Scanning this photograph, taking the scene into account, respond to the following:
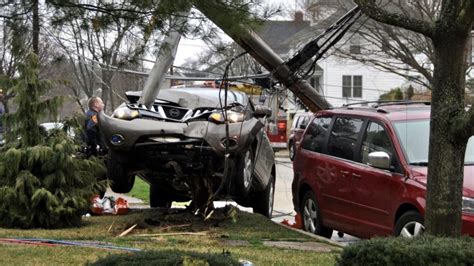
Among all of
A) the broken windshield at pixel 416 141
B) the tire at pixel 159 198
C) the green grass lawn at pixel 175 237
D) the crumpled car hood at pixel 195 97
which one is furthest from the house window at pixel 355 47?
the broken windshield at pixel 416 141

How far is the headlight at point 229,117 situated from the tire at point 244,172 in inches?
15.4

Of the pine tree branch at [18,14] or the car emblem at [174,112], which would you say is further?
the car emblem at [174,112]

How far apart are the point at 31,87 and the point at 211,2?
14.7ft

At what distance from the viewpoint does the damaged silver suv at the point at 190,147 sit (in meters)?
8.27

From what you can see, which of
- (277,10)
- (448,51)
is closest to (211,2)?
(277,10)

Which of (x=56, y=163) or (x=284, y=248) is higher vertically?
(x=56, y=163)

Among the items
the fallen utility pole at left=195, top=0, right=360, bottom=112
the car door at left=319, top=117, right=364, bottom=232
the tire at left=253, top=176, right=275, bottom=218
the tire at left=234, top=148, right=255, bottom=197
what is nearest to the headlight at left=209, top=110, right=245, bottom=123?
the tire at left=234, top=148, right=255, bottom=197

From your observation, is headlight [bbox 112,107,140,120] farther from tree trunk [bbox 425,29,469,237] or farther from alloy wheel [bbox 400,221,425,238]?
tree trunk [bbox 425,29,469,237]

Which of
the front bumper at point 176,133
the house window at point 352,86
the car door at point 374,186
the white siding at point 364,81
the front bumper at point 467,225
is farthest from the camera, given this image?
the house window at point 352,86

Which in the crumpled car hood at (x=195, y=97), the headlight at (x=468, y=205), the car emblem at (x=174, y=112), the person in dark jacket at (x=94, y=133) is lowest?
the headlight at (x=468, y=205)

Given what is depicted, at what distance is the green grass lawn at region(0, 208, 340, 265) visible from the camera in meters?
6.69

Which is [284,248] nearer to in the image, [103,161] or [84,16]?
[103,161]

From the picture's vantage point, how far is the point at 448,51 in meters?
5.09

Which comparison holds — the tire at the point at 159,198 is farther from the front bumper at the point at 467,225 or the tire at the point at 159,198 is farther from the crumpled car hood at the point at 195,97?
the front bumper at the point at 467,225
